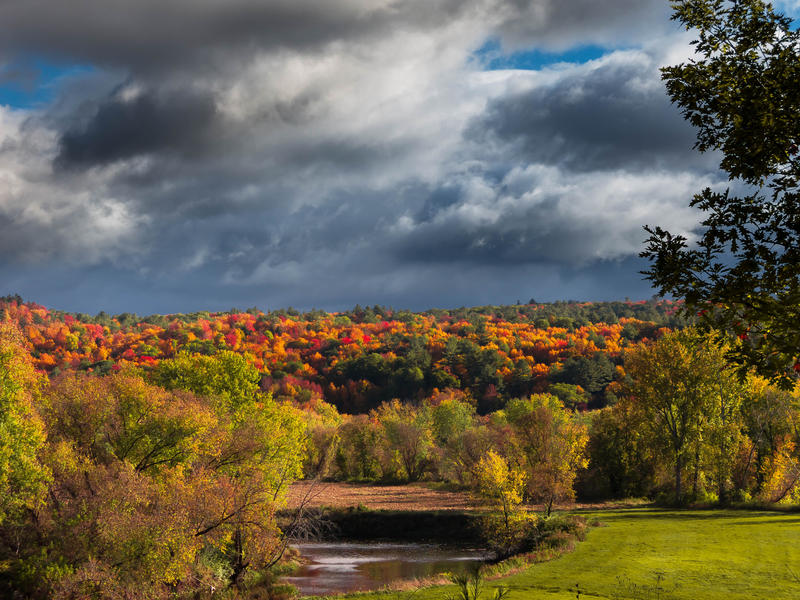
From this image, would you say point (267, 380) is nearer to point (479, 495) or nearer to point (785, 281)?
point (479, 495)

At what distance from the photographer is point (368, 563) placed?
176 feet

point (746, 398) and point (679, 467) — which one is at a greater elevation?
point (746, 398)

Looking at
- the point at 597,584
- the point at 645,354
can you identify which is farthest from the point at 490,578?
the point at 645,354

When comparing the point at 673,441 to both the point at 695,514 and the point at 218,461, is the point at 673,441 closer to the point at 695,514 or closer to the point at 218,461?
the point at 695,514

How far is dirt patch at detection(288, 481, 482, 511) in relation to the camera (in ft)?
238

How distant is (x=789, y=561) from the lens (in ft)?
109

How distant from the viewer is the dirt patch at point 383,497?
72.5m

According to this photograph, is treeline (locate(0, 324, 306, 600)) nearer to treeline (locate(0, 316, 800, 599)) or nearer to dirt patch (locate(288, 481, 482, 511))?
treeline (locate(0, 316, 800, 599))

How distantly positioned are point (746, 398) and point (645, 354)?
12.3m

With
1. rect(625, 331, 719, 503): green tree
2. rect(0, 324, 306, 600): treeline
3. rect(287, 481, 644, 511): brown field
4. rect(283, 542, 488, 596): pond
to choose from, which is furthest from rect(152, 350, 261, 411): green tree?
rect(625, 331, 719, 503): green tree

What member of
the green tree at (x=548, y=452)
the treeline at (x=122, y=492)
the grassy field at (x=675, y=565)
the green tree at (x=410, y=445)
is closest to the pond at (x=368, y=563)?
the treeline at (x=122, y=492)

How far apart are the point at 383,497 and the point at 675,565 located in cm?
5119

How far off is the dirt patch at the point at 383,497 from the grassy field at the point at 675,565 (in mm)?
25563

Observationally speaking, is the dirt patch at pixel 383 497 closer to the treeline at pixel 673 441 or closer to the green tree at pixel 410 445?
the green tree at pixel 410 445
